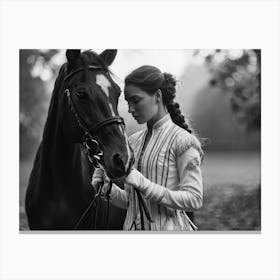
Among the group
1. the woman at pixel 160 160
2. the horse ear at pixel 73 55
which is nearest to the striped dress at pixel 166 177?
the woman at pixel 160 160

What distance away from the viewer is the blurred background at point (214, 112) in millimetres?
3443

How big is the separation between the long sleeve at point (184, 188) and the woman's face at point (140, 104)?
1.19ft

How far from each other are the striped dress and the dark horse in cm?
18

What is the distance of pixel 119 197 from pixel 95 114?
0.62m

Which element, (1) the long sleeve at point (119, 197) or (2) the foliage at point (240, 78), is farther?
(2) the foliage at point (240, 78)

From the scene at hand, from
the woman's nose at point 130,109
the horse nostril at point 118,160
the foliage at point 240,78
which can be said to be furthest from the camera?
the foliage at point 240,78

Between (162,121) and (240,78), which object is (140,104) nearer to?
(162,121)

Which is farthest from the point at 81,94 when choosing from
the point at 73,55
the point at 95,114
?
the point at 73,55

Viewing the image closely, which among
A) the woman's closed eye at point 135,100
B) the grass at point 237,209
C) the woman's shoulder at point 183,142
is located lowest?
the grass at point 237,209

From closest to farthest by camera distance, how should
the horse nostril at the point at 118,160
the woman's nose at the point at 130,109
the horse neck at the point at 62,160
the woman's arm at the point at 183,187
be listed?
the horse nostril at the point at 118,160 → the woman's arm at the point at 183,187 → the horse neck at the point at 62,160 → the woman's nose at the point at 130,109

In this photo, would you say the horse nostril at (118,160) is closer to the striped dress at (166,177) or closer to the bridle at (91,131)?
the bridle at (91,131)

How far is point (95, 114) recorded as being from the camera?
9.45 ft
